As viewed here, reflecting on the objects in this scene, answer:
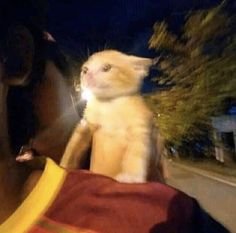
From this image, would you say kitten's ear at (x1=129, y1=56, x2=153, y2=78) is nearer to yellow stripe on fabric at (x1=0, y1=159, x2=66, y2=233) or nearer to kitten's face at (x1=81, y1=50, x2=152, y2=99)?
kitten's face at (x1=81, y1=50, x2=152, y2=99)

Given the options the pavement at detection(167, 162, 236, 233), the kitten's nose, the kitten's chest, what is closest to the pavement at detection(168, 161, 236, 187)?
the pavement at detection(167, 162, 236, 233)

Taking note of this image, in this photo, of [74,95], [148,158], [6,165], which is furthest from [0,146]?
[148,158]

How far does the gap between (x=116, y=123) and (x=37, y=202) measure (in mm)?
215

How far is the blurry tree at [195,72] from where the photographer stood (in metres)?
0.83

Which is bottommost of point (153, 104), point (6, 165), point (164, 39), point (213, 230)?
point (213, 230)

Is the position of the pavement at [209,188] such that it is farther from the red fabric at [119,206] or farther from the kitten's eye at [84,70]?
the kitten's eye at [84,70]

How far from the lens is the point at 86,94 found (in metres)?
0.88

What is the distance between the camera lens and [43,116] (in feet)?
2.90

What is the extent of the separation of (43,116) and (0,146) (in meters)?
0.11

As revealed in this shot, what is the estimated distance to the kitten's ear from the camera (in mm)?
866

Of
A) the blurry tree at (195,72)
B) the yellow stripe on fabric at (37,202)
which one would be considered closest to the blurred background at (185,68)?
the blurry tree at (195,72)

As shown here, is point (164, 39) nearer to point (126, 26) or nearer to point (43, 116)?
point (126, 26)

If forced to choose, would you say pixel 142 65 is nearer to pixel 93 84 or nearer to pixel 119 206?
pixel 93 84

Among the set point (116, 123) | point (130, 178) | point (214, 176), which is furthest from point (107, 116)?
point (214, 176)
